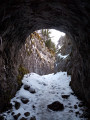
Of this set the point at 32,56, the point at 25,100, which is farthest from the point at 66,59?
the point at 25,100

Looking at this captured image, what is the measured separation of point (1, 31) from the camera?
547cm

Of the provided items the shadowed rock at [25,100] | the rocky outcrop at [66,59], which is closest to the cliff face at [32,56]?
the rocky outcrop at [66,59]

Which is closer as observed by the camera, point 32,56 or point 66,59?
point 66,59

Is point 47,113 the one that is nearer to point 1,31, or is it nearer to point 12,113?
point 12,113

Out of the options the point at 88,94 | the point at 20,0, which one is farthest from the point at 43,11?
the point at 88,94

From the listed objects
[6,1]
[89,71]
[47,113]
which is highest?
[6,1]

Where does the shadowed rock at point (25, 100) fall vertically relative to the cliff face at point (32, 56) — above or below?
below

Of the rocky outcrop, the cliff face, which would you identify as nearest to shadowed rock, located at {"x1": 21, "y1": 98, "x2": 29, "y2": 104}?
the cliff face

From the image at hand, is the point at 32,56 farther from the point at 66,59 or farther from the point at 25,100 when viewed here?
the point at 25,100

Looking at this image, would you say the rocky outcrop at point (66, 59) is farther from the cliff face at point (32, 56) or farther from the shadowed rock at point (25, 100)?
the shadowed rock at point (25, 100)

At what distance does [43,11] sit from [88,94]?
5.43m

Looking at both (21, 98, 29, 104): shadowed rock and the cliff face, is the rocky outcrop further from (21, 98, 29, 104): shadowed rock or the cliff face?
(21, 98, 29, 104): shadowed rock

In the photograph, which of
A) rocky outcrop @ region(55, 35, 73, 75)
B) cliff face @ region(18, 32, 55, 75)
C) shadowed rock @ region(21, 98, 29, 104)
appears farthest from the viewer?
rocky outcrop @ region(55, 35, 73, 75)

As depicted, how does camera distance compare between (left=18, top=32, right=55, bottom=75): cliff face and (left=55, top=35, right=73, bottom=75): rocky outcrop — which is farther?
(left=55, top=35, right=73, bottom=75): rocky outcrop
